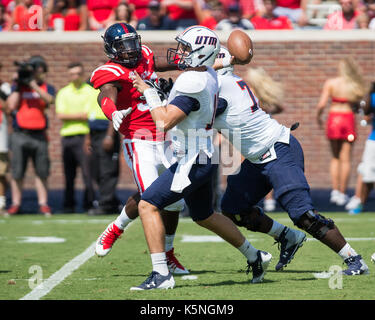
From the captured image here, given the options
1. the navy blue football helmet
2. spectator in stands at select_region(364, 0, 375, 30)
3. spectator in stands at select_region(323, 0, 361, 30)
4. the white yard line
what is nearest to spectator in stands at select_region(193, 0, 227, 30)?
spectator in stands at select_region(323, 0, 361, 30)

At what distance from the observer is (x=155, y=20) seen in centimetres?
1477

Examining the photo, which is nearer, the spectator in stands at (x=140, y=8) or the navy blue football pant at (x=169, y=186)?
the navy blue football pant at (x=169, y=186)

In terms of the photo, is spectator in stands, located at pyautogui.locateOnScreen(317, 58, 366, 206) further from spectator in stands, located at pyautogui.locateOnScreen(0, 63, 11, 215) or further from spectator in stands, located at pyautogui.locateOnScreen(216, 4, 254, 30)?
spectator in stands, located at pyautogui.locateOnScreen(0, 63, 11, 215)

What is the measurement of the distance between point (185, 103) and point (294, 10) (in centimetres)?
1005

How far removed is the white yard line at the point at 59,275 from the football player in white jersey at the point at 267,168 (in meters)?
1.48

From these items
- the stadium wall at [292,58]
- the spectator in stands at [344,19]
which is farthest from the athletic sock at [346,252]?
the spectator in stands at [344,19]

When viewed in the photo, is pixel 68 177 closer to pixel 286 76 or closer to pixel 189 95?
pixel 286 76

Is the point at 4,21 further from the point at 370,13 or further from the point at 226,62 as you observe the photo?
the point at 226,62

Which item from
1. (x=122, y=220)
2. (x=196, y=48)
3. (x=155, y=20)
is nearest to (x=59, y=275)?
(x=122, y=220)

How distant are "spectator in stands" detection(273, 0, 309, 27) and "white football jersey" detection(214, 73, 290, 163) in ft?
29.7

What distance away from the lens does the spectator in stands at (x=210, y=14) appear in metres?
14.7

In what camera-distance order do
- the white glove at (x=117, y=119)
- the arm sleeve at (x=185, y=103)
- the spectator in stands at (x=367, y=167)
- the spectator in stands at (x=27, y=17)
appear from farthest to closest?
the spectator in stands at (x=27, y=17), the spectator in stands at (x=367, y=167), the white glove at (x=117, y=119), the arm sleeve at (x=185, y=103)

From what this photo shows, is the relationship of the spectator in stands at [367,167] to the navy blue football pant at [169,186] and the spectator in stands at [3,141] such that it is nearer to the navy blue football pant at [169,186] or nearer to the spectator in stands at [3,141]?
the spectator in stands at [3,141]

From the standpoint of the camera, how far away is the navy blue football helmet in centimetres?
666
